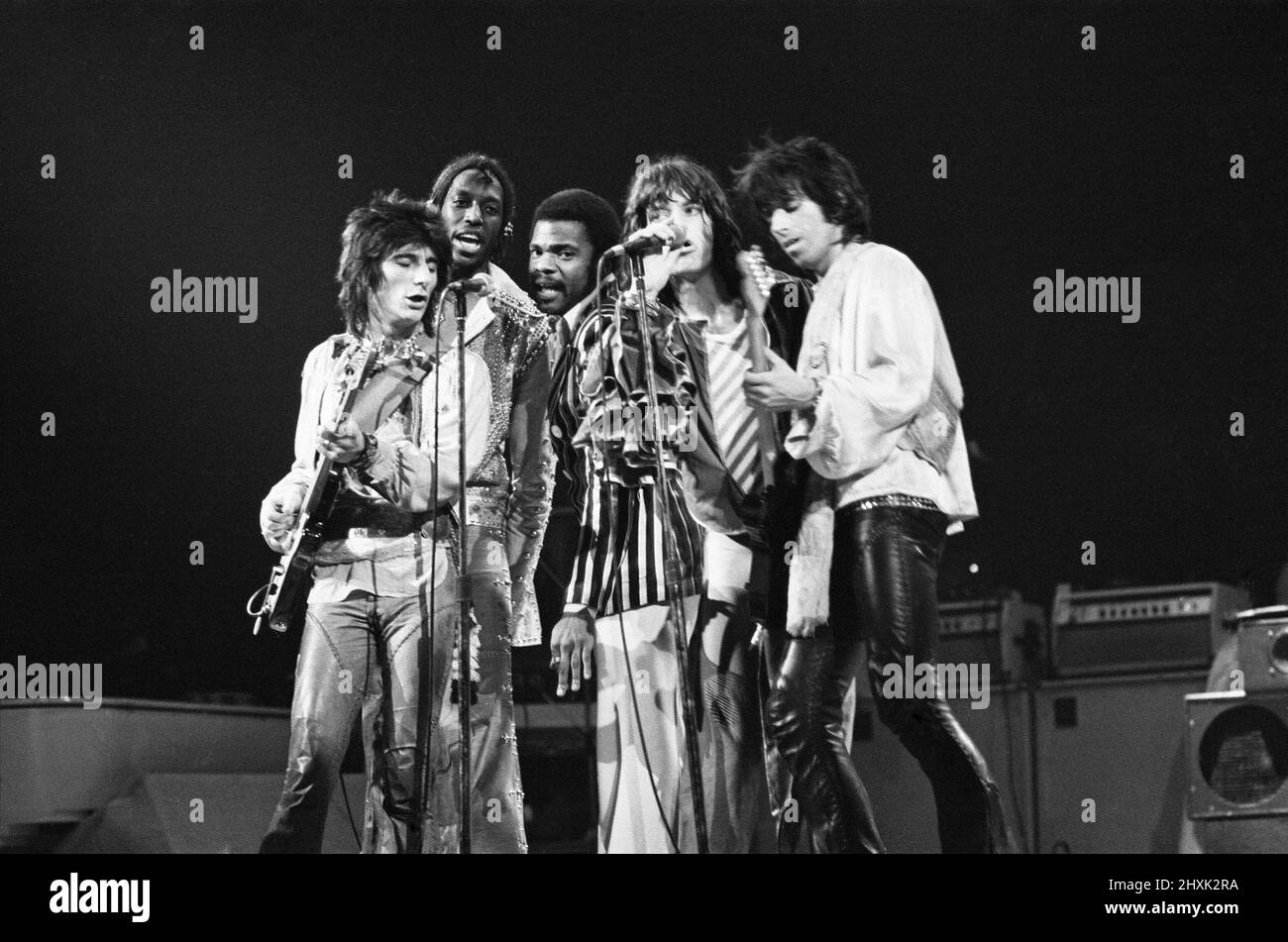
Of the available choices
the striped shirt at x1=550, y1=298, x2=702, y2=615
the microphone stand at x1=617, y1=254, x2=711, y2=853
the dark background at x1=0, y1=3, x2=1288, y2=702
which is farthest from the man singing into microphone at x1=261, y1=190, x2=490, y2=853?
the microphone stand at x1=617, y1=254, x2=711, y2=853

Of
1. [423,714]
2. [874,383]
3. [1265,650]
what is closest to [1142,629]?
[1265,650]

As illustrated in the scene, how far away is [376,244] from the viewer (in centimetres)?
385

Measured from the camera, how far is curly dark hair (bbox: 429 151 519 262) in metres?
3.86

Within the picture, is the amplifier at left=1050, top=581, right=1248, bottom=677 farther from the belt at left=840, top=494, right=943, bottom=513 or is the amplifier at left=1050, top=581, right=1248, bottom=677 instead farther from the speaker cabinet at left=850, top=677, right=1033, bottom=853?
the belt at left=840, top=494, right=943, bottom=513

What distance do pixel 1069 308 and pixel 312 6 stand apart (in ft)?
7.47

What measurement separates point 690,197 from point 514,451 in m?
0.83

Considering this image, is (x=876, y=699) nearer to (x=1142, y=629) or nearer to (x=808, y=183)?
(x=1142, y=629)

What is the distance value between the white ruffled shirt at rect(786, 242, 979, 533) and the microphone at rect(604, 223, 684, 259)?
0.41 metres

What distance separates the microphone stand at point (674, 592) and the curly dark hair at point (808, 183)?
417 millimetres

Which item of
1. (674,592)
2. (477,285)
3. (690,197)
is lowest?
(674,592)

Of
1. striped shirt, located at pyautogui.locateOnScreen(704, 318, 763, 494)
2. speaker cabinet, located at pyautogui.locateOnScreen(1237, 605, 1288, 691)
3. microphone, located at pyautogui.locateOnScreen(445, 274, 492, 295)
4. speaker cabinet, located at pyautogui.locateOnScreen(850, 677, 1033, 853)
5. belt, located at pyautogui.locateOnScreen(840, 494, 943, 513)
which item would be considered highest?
microphone, located at pyautogui.locateOnScreen(445, 274, 492, 295)

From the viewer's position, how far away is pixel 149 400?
3883mm

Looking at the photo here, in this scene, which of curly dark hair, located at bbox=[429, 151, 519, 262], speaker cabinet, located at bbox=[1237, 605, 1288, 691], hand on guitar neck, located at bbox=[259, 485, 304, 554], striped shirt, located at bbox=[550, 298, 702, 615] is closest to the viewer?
speaker cabinet, located at bbox=[1237, 605, 1288, 691]

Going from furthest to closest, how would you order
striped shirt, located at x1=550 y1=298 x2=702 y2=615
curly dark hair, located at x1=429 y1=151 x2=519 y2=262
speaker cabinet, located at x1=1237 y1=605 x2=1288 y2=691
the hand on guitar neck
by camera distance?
curly dark hair, located at x1=429 y1=151 x2=519 y2=262
the hand on guitar neck
striped shirt, located at x1=550 y1=298 x2=702 y2=615
speaker cabinet, located at x1=1237 y1=605 x2=1288 y2=691
